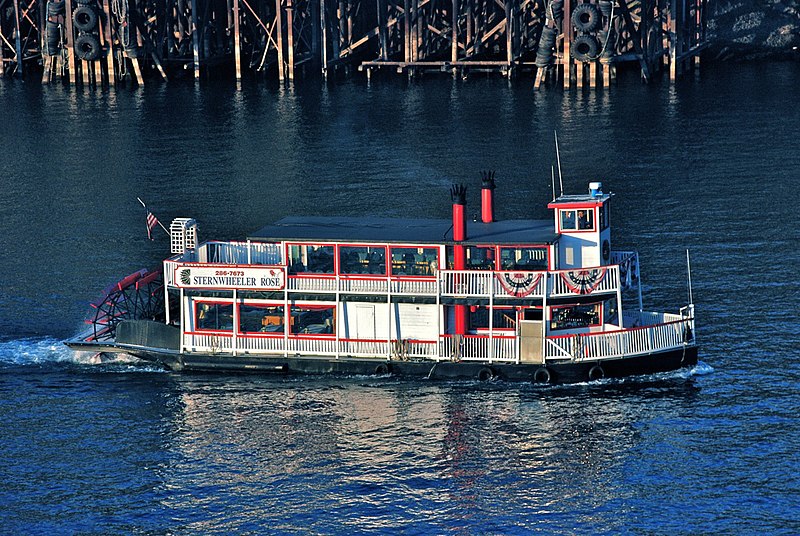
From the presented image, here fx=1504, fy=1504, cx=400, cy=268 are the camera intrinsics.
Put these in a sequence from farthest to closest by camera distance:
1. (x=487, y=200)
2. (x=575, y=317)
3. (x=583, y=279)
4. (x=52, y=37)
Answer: (x=52, y=37) < (x=487, y=200) < (x=575, y=317) < (x=583, y=279)

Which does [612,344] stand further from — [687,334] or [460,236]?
[460,236]

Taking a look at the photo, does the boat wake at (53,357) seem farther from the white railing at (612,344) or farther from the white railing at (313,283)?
the white railing at (612,344)

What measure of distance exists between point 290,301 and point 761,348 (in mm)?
18710

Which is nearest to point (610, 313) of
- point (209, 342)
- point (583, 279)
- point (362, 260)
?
point (583, 279)

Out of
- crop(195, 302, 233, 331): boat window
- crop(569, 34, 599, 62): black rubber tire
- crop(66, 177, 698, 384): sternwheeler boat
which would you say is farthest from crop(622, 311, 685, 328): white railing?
crop(569, 34, 599, 62): black rubber tire

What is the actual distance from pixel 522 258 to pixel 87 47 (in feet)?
306

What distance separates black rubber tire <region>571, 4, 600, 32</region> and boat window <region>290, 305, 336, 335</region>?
77.1m

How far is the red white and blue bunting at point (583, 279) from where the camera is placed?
55.8 meters

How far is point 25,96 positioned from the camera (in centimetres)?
13612

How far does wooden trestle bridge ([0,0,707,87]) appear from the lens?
440 ft

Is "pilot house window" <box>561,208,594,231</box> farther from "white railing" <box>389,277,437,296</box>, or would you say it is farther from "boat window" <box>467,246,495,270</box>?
"white railing" <box>389,277,437,296</box>

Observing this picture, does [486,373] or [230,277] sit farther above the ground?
[230,277]

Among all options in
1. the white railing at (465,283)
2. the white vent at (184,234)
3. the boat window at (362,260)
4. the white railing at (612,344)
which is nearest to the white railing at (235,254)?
the white vent at (184,234)

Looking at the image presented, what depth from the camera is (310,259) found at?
58.5 metres
